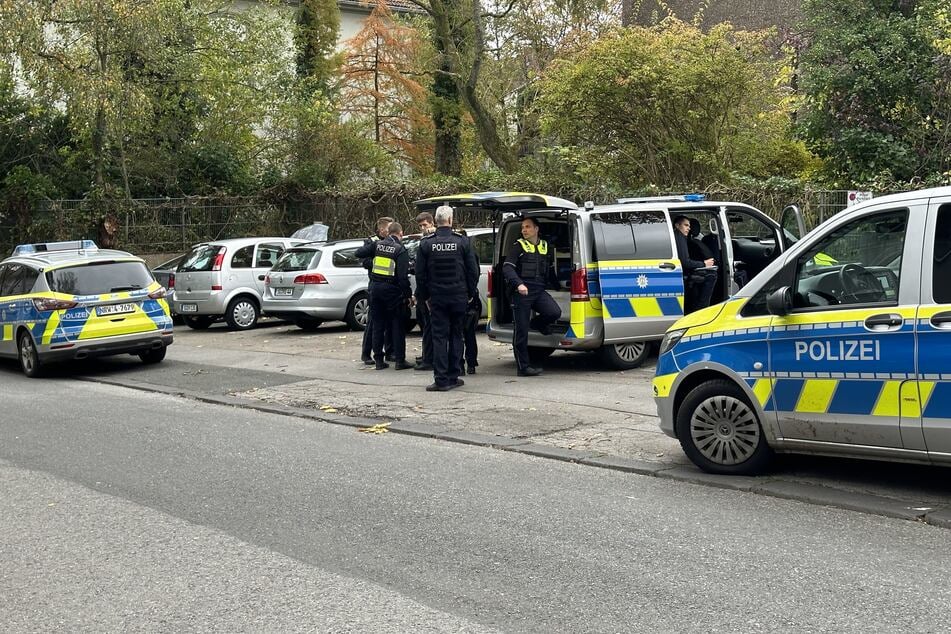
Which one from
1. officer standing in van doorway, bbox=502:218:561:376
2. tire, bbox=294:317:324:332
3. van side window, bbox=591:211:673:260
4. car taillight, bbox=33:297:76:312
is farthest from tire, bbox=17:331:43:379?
van side window, bbox=591:211:673:260

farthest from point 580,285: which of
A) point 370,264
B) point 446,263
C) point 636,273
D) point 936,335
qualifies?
point 936,335

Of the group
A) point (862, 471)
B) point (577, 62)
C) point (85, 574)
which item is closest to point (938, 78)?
point (577, 62)

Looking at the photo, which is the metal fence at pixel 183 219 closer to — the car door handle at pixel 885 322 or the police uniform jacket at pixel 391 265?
the police uniform jacket at pixel 391 265

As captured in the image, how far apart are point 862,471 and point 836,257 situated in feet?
4.97

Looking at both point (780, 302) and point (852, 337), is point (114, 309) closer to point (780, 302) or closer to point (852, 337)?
point (780, 302)

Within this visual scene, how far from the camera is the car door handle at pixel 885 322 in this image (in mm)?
6121

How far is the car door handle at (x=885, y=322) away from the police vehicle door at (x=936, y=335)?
5.0 inches

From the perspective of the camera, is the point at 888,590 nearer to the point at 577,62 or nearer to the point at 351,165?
the point at 577,62

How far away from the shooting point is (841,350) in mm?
6398

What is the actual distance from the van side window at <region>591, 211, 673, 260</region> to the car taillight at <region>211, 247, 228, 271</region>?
938 cm

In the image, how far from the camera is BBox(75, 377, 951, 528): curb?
618cm

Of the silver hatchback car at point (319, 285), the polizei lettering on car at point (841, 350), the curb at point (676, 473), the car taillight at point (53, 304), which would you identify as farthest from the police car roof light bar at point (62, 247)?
the polizei lettering on car at point (841, 350)

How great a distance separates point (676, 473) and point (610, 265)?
15.4 feet

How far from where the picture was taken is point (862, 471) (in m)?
7.14
